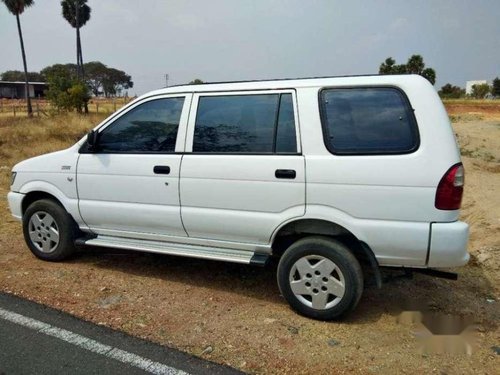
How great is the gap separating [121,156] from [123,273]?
128 cm

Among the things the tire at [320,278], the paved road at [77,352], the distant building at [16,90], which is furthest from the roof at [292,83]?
the distant building at [16,90]

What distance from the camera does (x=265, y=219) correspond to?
12.4ft

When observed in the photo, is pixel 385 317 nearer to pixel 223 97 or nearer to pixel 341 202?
pixel 341 202

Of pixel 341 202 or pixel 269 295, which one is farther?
pixel 269 295

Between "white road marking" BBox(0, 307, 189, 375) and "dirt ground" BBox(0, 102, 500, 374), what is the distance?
26 centimetres

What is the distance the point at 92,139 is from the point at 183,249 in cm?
145

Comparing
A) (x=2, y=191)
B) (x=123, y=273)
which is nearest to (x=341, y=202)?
(x=123, y=273)

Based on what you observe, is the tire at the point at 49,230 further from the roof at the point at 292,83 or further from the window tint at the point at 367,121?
the window tint at the point at 367,121

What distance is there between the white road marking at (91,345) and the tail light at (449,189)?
216 centimetres

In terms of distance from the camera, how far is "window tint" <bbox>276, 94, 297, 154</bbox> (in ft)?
12.1

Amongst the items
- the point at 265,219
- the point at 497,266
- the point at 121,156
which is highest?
the point at 121,156

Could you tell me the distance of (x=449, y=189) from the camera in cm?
324

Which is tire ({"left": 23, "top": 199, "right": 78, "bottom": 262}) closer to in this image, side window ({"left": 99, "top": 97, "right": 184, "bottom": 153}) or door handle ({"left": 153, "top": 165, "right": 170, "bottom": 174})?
side window ({"left": 99, "top": 97, "right": 184, "bottom": 153})

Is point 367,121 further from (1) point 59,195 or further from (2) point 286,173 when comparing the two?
(1) point 59,195
